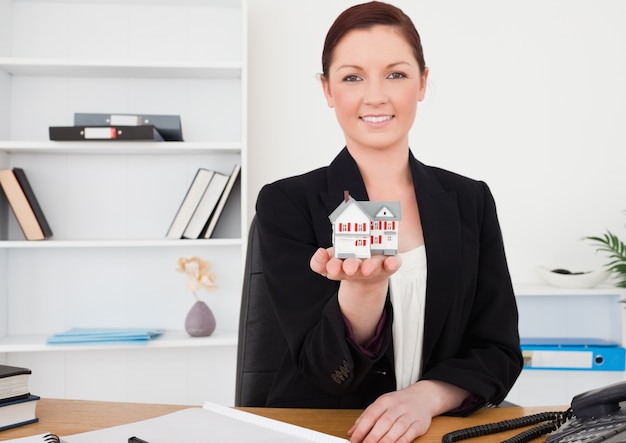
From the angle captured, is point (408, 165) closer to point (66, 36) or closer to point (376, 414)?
point (376, 414)

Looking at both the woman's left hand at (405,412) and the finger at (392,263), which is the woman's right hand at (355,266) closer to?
the finger at (392,263)

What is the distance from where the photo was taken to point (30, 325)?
8.59 ft

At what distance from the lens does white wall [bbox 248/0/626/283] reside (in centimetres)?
277

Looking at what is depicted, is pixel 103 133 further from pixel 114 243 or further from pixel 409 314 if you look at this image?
pixel 409 314

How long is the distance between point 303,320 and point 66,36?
6.65 ft

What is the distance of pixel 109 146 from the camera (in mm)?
2445

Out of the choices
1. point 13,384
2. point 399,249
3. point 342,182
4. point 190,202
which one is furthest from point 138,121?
point 13,384

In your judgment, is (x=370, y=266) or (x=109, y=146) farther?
(x=109, y=146)

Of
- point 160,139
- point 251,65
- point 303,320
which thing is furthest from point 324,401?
point 251,65

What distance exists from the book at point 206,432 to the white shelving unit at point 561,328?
6.85 ft

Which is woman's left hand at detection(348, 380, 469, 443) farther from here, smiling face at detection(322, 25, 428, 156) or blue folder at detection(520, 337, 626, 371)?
Answer: blue folder at detection(520, 337, 626, 371)

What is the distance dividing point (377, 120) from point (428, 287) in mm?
314

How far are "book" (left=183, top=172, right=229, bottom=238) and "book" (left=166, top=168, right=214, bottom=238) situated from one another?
14 mm

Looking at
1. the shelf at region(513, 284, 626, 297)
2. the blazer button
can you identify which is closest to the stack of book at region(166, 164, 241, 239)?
the shelf at region(513, 284, 626, 297)
